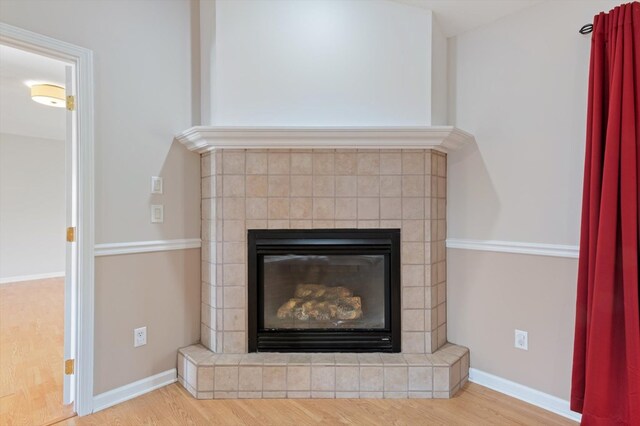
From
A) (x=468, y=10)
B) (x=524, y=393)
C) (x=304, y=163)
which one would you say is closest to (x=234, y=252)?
(x=304, y=163)

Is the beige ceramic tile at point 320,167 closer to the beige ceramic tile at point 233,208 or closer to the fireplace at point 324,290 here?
the fireplace at point 324,290

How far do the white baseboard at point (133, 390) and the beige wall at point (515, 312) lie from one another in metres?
1.96

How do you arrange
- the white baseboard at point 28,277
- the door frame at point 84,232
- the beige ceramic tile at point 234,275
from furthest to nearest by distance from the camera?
1. the white baseboard at point 28,277
2. the beige ceramic tile at point 234,275
3. the door frame at point 84,232

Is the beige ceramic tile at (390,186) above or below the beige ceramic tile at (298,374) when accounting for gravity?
above

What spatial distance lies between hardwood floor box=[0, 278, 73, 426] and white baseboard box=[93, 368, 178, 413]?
0.16 meters

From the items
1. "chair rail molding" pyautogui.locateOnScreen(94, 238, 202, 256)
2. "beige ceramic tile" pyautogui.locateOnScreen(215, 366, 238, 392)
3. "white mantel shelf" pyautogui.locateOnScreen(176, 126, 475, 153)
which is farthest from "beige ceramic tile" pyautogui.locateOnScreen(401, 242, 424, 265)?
"chair rail molding" pyautogui.locateOnScreen(94, 238, 202, 256)

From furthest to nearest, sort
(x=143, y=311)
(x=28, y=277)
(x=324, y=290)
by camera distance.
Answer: (x=28, y=277)
(x=324, y=290)
(x=143, y=311)

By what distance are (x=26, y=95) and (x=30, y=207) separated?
2864mm

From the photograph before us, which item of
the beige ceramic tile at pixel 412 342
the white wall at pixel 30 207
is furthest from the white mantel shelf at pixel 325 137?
the white wall at pixel 30 207

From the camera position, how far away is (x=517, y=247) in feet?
7.39

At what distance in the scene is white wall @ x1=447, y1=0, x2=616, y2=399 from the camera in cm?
206

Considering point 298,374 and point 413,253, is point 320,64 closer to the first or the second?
point 413,253

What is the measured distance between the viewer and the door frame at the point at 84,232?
81.2 inches

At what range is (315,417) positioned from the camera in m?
2.05
